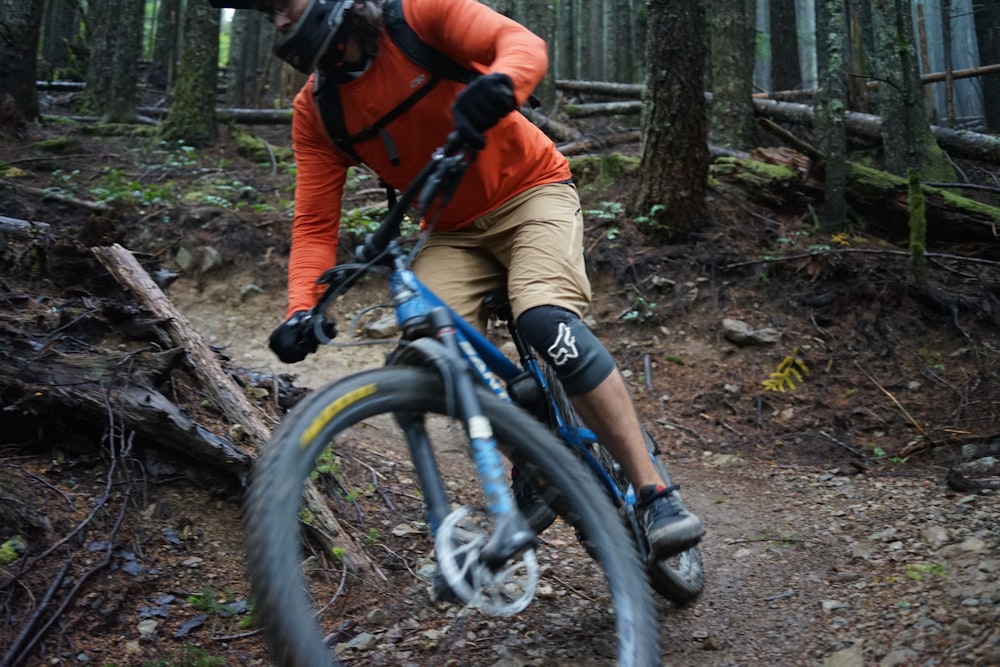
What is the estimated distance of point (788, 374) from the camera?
6.29 meters

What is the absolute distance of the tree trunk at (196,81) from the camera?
1048 cm

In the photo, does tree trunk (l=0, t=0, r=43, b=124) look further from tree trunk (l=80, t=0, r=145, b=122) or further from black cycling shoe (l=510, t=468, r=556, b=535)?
black cycling shoe (l=510, t=468, r=556, b=535)

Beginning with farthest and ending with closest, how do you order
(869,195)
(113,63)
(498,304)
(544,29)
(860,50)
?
(544,29)
(113,63)
(860,50)
(869,195)
(498,304)

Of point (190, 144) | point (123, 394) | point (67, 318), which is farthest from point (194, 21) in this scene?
point (123, 394)

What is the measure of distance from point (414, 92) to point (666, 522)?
1.70 meters

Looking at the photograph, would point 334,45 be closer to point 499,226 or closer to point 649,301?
point 499,226

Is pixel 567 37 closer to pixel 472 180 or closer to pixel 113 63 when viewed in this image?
pixel 113 63

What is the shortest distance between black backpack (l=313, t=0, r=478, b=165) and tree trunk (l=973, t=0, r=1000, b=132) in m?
13.8

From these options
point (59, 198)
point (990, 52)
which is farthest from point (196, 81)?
point (990, 52)

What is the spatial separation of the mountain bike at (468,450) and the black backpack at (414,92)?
0.47m

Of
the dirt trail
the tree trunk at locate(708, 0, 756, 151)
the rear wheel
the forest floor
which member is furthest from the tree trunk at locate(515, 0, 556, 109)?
the rear wheel

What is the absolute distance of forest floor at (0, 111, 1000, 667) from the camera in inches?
114

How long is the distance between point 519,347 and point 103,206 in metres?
6.24

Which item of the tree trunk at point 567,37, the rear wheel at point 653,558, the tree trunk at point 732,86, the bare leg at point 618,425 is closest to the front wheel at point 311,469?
the bare leg at point 618,425
